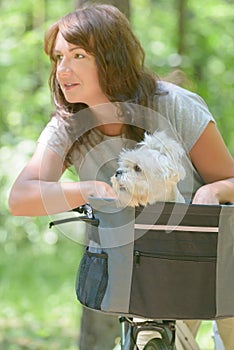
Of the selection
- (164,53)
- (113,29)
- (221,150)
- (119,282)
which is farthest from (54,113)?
(164,53)

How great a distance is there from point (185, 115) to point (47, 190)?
0.64 m

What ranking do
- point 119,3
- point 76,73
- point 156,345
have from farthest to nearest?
point 119,3, point 76,73, point 156,345

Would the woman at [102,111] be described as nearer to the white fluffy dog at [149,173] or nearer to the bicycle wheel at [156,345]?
the white fluffy dog at [149,173]

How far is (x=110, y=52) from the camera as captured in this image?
3.01m

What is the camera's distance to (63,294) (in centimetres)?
679

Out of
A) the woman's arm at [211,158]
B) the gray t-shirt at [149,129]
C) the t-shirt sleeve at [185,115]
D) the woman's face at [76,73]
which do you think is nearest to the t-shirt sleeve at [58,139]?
the gray t-shirt at [149,129]

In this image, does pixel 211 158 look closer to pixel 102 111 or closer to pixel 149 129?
pixel 149 129

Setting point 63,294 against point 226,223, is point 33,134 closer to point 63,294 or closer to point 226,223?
point 63,294

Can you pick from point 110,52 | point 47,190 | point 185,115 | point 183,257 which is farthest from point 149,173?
point 110,52

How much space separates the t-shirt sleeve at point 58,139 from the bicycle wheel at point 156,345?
2.64 ft

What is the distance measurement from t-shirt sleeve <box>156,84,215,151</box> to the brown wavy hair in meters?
0.08

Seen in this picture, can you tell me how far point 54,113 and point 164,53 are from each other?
3.52 metres

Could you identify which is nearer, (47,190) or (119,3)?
(47,190)

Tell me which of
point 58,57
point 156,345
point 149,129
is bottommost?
point 156,345
